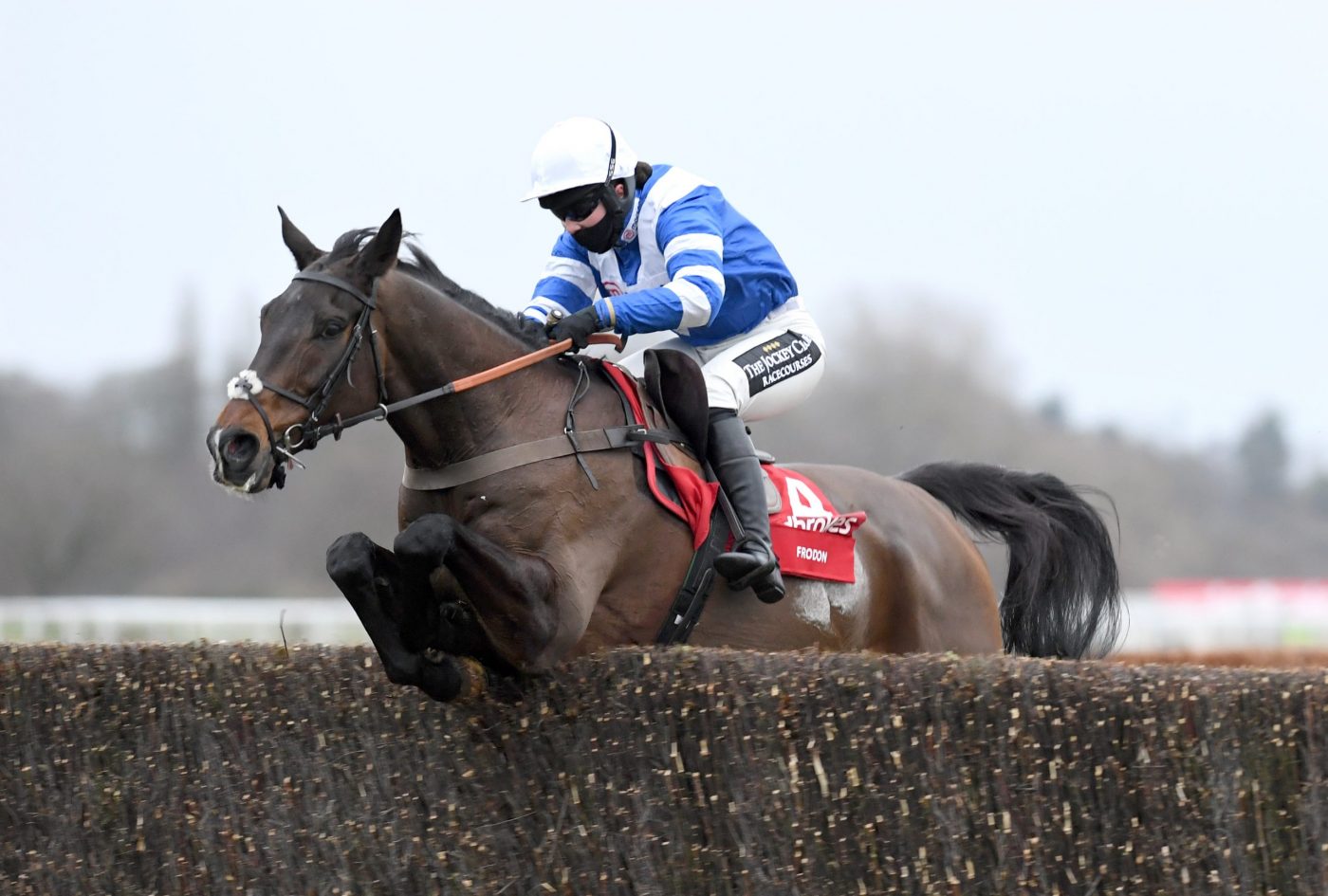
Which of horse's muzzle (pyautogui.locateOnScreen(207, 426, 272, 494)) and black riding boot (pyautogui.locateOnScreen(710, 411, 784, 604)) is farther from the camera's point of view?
Answer: black riding boot (pyautogui.locateOnScreen(710, 411, 784, 604))

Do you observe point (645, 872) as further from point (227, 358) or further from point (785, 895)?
point (227, 358)

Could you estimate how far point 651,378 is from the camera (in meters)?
5.32

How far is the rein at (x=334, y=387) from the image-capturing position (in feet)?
14.1

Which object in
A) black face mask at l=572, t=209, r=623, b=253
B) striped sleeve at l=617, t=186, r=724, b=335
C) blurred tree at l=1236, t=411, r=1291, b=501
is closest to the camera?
striped sleeve at l=617, t=186, r=724, b=335

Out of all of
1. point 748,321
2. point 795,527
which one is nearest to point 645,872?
point 795,527

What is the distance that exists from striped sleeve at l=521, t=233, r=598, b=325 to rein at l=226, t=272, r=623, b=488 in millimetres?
719

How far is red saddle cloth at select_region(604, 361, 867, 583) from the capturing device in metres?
5.07

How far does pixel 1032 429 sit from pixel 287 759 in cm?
3256

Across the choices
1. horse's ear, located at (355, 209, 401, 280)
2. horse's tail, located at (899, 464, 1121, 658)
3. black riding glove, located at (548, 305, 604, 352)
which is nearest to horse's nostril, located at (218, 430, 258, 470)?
horse's ear, located at (355, 209, 401, 280)

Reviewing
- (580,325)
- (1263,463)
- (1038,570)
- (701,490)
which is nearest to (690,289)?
(580,325)

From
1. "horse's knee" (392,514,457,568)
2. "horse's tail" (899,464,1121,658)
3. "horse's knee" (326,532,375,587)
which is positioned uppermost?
"horse's knee" (392,514,457,568)

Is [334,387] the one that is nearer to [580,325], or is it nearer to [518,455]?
[518,455]

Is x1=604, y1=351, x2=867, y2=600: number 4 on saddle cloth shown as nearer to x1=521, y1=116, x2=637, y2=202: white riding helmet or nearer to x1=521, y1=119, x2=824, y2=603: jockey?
x1=521, y1=119, x2=824, y2=603: jockey

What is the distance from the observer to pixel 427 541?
4254 mm
